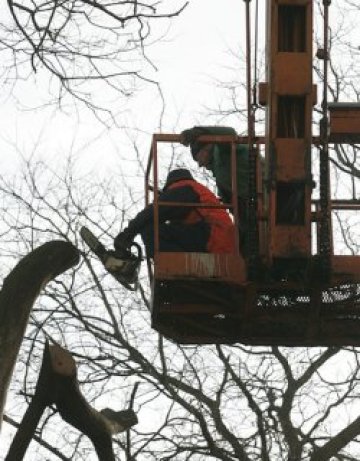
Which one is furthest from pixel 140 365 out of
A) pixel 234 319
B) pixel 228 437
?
pixel 234 319

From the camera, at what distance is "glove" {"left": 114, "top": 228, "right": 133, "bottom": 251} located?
856 cm

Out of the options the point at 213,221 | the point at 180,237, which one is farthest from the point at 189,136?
the point at 180,237

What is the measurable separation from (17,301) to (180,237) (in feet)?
9.64

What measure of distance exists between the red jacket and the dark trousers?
0.15 ft

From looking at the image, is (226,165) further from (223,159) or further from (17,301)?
(17,301)

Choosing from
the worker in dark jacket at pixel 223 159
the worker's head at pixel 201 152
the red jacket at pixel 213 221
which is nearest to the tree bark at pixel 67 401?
the red jacket at pixel 213 221

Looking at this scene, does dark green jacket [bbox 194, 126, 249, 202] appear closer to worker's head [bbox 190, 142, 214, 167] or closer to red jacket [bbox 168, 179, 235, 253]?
worker's head [bbox 190, 142, 214, 167]

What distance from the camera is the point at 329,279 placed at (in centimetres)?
837

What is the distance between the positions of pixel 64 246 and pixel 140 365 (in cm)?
1024

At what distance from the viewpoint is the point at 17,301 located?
228 inches

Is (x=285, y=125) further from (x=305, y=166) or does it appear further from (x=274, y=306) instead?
(x=274, y=306)

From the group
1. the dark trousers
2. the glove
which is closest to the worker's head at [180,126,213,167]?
the dark trousers

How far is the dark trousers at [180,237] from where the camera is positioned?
28.2 ft

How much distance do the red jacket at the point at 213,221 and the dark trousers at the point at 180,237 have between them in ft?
0.15
